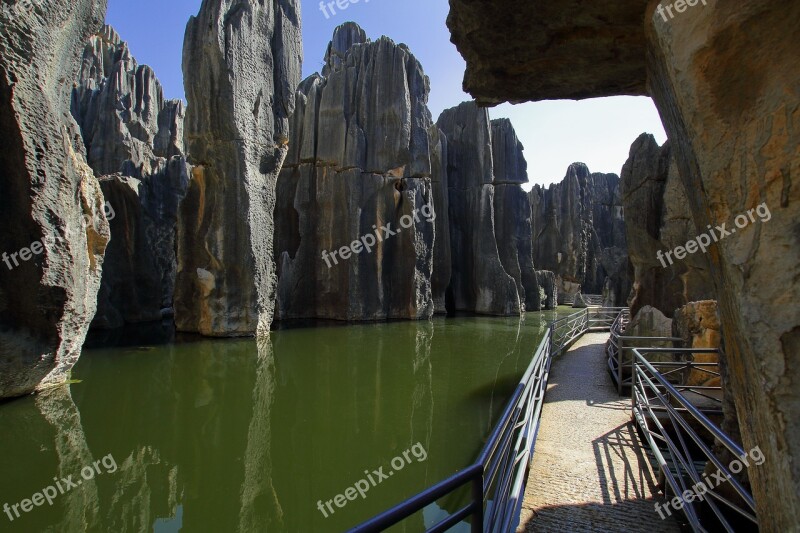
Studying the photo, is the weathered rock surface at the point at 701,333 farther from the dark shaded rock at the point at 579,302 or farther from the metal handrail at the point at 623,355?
the dark shaded rock at the point at 579,302

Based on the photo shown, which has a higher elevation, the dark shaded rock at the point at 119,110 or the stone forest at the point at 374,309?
the dark shaded rock at the point at 119,110

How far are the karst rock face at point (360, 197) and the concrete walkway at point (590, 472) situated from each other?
1193cm

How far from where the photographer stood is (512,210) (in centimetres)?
2283

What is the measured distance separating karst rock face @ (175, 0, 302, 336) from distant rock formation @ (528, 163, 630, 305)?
23755mm

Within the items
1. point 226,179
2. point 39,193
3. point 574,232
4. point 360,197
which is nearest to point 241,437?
point 39,193

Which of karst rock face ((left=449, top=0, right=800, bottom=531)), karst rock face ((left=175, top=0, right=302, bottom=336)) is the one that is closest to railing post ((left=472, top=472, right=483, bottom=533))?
karst rock face ((left=449, top=0, right=800, bottom=531))

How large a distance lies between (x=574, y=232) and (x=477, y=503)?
3558 cm

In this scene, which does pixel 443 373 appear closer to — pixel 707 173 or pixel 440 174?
pixel 707 173

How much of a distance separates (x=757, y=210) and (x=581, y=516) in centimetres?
205

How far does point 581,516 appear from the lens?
273 centimetres

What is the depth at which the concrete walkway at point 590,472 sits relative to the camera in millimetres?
2697

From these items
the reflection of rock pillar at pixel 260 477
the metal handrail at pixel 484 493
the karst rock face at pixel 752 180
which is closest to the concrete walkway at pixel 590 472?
the metal handrail at pixel 484 493

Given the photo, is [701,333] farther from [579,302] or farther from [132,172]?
[579,302]

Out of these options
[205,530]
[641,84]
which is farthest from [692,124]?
[205,530]
